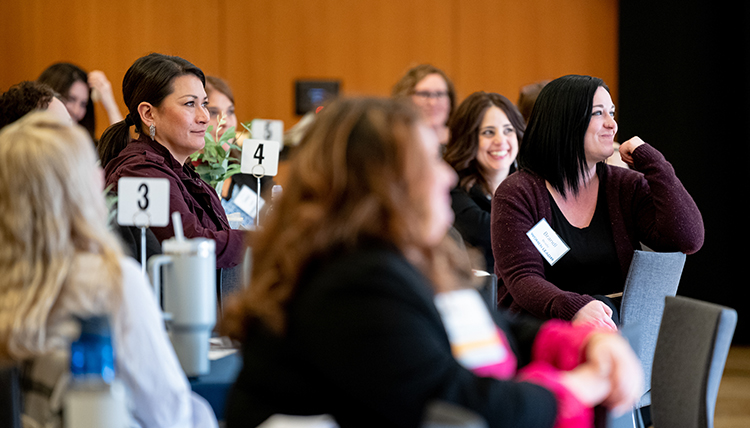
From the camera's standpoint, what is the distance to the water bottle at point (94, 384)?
1126 mm

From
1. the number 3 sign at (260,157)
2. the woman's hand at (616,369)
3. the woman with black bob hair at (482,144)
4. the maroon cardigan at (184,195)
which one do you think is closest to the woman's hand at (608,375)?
the woman's hand at (616,369)

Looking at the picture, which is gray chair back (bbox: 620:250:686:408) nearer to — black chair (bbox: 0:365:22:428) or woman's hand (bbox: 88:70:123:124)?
black chair (bbox: 0:365:22:428)

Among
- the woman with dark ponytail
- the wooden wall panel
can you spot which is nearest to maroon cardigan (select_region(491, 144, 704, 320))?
the woman with dark ponytail

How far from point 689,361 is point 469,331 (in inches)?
32.7

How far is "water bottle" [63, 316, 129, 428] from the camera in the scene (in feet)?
3.69

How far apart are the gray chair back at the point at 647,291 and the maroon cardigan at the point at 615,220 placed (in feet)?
0.57

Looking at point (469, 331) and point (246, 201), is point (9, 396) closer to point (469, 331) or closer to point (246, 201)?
point (469, 331)

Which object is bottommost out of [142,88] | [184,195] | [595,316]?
[595,316]

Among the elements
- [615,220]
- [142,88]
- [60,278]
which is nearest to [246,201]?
[142,88]

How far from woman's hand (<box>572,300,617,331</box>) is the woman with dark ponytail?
1189mm

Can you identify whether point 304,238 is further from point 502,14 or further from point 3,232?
point 502,14

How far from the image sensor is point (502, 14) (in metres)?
6.24

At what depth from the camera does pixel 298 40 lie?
6.32 meters

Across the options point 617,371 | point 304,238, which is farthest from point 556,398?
point 304,238
